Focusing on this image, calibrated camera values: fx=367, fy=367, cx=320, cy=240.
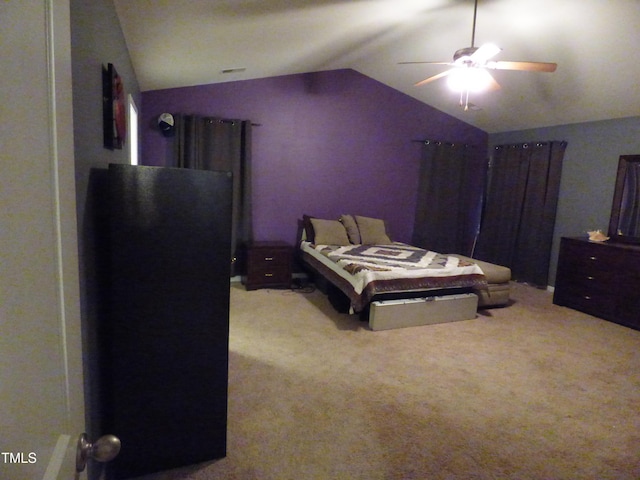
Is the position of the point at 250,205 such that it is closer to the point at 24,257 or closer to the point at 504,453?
the point at 504,453

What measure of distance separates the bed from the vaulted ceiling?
1.94 meters

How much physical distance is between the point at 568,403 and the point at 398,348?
113 centimetres

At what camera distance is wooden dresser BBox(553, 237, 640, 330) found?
11.4 ft

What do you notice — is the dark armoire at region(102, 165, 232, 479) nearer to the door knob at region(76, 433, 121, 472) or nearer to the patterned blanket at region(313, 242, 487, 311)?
the door knob at region(76, 433, 121, 472)

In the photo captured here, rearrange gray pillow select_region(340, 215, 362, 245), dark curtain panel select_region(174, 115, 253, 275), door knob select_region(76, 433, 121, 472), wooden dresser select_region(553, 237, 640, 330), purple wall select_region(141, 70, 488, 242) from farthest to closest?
1. gray pillow select_region(340, 215, 362, 245)
2. purple wall select_region(141, 70, 488, 242)
3. dark curtain panel select_region(174, 115, 253, 275)
4. wooden dresser select_region(553, 237, 640, 330)
5. door knob select_region(76, 433, 121, 472)

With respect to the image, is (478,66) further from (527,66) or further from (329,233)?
(329,233)

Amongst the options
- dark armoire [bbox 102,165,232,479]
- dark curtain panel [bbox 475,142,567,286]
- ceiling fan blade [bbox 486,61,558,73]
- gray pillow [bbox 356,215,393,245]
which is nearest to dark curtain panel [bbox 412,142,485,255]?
dark curtain panel [bbox 475,142,567,286]

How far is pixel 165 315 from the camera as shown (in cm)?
150

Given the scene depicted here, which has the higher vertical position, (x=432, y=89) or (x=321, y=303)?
(x=432, y=89)

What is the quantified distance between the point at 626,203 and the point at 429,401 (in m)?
3.36

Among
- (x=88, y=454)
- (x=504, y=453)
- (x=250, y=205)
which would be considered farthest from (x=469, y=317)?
(x=88, y=454)

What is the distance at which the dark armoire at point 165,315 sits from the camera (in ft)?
4.63

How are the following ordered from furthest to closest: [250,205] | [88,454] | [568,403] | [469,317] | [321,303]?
[250,205], [321,303], [469,317], [568,403], [88,454]

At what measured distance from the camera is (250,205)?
14.9ft
